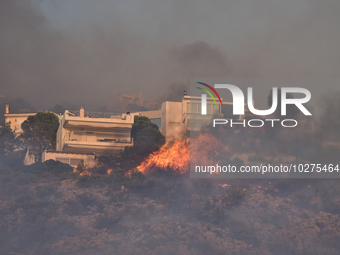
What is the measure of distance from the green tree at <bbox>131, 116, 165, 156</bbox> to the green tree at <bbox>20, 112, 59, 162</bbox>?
11.8 meters

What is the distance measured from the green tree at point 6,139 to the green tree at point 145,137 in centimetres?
1852

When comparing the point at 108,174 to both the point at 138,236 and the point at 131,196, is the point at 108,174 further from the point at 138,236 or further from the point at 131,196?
the point at 138,236

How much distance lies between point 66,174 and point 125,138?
11554mm

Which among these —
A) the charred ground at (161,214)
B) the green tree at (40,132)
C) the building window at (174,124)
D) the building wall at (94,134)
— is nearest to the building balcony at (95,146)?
the building wall at (94,134)

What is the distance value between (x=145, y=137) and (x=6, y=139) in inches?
858

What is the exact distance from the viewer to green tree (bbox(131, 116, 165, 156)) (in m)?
44.1

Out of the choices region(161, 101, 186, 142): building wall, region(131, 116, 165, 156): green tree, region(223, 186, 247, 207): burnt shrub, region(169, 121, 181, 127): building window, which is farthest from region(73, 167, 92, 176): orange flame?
region(169, 121, 181, 127): building window

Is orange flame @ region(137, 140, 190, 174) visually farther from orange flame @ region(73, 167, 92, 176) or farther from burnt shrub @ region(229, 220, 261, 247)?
burnt shrub @ region(229, 220, 261, 247)

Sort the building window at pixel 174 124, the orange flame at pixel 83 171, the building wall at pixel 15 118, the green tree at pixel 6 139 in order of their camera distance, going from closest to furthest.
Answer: the orange flame at pixel 83 171 < the green tree at pixel 6 139 < the building window at pixel 174 124 < the building wall at pixel 15 118

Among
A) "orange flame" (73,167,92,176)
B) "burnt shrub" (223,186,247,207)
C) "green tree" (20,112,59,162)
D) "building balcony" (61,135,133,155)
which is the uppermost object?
"green tree" (20,112,59,162)

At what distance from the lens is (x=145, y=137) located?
153 ft

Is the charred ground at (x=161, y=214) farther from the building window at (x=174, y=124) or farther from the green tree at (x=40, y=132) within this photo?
the building window at (x=174, y=124)

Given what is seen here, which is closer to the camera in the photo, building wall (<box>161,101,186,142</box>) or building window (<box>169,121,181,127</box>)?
building wall (<box>161,101,186,142</box>)

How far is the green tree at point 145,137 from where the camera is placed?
44.1 metres
